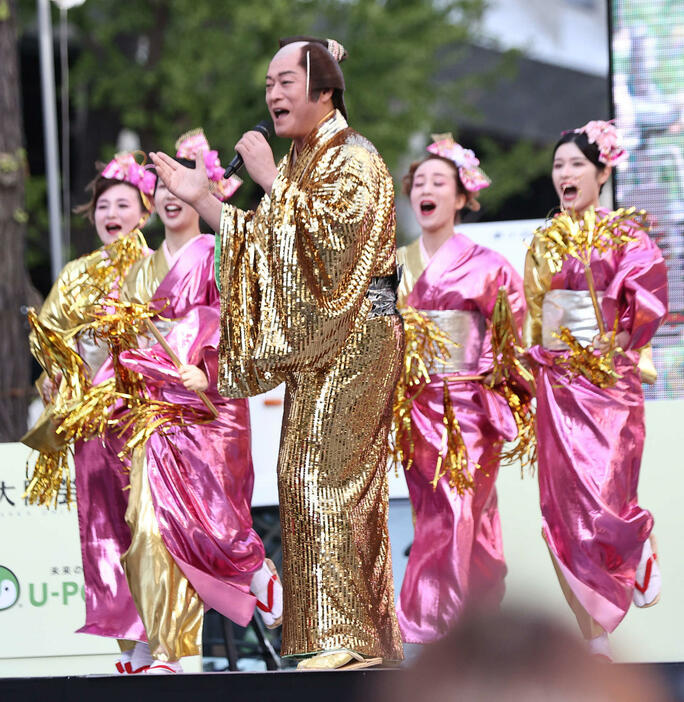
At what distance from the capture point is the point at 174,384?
434cm

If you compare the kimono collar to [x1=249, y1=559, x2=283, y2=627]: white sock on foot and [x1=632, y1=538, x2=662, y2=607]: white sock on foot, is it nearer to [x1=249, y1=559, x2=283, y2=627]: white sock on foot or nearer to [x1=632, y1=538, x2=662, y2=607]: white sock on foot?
[x1=249, y1=559, x2=283, y2=627]: white sock on foot

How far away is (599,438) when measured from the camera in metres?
4.41

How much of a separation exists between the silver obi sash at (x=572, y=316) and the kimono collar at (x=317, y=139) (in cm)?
133

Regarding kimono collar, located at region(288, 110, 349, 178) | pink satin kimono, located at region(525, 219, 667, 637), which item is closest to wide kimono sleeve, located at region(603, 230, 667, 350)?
pink satin kimono, located at region(525, 219, 667, 637)

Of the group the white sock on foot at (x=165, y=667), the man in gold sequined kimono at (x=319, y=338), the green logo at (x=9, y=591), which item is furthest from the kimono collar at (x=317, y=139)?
the green logo at (x=9, y=591)

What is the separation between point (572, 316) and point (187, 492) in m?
1.41

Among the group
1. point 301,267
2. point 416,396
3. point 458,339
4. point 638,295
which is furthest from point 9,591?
point 638,295

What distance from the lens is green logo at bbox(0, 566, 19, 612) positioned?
201 inches

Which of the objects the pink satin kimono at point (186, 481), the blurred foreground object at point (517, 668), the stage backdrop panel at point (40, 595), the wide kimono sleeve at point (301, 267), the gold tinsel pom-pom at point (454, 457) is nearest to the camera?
the blurred foreground object at point (517, 668)

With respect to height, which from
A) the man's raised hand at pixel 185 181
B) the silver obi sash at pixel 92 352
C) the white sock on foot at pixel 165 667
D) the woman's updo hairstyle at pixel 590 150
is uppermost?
the woman's updo hairstyle at pixel 590 150

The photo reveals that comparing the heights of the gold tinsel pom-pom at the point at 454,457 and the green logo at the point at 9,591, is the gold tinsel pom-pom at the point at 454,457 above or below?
Answer: above

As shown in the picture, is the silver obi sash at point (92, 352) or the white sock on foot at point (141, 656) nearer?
the white sock on foot at point (141, 656)

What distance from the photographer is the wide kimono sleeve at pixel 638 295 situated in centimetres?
439

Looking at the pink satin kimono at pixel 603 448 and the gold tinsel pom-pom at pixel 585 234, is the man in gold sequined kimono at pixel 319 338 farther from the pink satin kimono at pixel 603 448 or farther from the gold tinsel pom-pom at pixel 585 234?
the gold tinsel pom-pom at pixel 585 234
